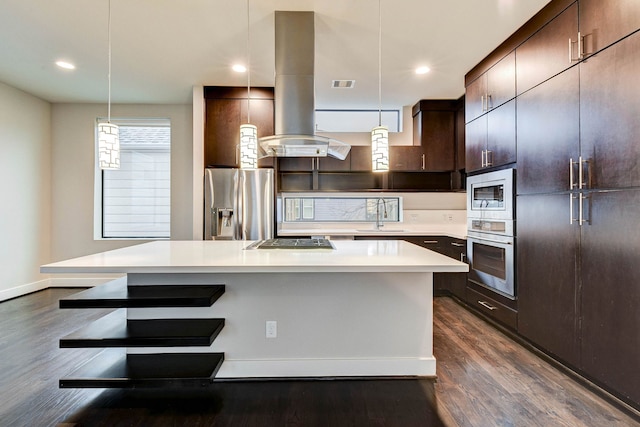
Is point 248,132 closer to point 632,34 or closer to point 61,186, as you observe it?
point 632,34

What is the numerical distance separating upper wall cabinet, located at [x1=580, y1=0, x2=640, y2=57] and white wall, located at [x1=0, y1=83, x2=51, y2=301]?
5838 mm

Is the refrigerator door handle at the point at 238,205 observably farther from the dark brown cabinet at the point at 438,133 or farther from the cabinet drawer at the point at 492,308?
the cabinet drawer at the point at 492,308

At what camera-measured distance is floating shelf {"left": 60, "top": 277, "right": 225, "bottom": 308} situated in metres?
1.80

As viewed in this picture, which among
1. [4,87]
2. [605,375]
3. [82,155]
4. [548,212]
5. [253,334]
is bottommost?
[605,375]

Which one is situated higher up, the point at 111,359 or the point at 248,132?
the point at 248,132

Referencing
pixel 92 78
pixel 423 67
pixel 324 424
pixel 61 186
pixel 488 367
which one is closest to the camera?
pixel 324 424

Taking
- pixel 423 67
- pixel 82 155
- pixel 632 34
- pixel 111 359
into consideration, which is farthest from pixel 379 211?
pixel 82 155

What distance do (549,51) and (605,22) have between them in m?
0.47

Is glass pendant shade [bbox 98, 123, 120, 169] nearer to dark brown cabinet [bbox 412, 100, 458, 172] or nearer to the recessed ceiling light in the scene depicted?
the recessed ceiling light

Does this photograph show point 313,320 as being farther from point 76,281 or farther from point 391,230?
point 76,281

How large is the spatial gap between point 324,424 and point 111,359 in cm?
139

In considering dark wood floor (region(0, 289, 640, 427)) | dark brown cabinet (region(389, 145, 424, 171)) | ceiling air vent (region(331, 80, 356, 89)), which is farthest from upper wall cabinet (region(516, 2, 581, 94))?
dark wood floor (region(0, 289, 640, 427))

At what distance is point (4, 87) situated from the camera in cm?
401

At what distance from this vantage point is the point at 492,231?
125 inches
